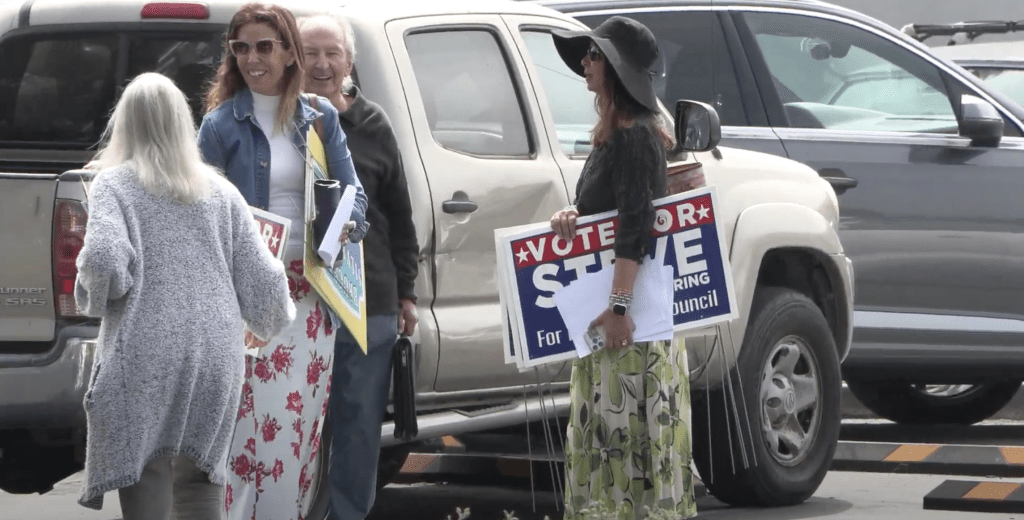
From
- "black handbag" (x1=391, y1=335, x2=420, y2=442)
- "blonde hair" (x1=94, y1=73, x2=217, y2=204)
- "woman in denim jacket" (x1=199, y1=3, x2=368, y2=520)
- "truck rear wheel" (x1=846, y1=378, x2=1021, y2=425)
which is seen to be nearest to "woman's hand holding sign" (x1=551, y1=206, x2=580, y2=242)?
"black handbag" (x1=391, y1=335, x2=420, y2=442)

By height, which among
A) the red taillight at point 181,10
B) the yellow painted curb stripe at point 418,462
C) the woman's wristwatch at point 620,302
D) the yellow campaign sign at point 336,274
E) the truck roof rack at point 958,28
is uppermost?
the truck roof rack at point 958,28

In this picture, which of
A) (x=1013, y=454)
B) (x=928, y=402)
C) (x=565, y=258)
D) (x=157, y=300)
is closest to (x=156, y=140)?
(x=157, y=300)

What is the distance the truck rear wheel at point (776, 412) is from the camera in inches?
278

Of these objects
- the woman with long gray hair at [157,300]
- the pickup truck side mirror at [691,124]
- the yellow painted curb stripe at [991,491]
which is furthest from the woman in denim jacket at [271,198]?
the yellow painted curb stripe at [991,491]

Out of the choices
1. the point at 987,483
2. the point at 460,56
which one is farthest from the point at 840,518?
the point at 460,56

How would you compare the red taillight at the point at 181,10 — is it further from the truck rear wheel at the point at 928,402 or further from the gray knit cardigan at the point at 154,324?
the truck rear wheel at the point at 928,402

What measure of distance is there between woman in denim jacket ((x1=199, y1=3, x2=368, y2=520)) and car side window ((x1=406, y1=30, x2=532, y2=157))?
1.01m

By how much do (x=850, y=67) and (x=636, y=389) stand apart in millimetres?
3602

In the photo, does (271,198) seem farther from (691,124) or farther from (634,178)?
(691,124)

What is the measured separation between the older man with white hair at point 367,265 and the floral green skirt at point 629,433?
2.15 feet

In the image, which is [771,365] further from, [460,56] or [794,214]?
[460,56]

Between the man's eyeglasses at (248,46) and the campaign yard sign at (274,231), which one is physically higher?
the man's eyeglasses at (248,46)

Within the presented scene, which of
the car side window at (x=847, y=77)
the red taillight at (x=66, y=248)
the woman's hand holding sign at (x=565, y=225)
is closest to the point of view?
the red taillight at (x=66, y=248)

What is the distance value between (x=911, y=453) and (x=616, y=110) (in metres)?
2.74
